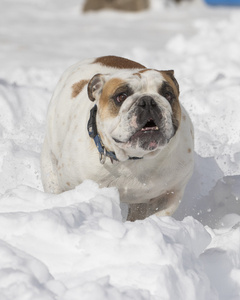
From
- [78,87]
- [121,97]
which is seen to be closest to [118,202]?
[121,97]

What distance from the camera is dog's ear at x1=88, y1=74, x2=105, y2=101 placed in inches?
155

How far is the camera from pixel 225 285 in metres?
3.14

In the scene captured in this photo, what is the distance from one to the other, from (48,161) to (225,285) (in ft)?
6.43

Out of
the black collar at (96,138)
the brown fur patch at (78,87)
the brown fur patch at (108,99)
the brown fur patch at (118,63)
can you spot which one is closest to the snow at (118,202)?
the black collar at (96,138)

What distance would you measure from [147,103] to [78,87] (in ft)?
3.64

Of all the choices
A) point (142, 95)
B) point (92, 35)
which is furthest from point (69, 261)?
point (92, 35)

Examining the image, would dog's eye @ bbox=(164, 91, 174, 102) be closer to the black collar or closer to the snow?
the black collar

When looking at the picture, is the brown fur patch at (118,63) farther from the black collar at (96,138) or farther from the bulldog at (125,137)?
the black collar at (96,138)

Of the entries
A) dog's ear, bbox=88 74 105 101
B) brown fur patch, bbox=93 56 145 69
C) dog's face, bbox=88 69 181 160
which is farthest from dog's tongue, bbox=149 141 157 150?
brown fur patch, bbox=93 56 145 69

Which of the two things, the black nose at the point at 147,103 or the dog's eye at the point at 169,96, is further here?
the dog's eye at the point at 169,96

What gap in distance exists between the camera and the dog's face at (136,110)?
3.61m

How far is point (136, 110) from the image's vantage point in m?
3.60

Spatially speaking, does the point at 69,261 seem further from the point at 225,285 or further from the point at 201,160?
the point at 201,160

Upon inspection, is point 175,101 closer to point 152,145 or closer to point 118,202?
point 152,145
